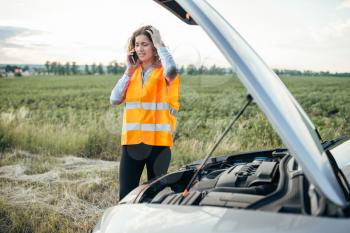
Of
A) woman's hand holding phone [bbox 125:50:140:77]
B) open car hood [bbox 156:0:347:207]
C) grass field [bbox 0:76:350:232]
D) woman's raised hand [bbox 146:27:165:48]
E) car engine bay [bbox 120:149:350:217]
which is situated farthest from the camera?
grass field [bbox 0:76:350:232]

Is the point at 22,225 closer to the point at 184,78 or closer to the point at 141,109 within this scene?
the point at 141,109

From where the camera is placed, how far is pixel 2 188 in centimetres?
559

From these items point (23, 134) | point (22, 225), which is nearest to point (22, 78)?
point (23, 134)

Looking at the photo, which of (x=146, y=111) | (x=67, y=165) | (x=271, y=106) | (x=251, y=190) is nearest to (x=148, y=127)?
(x=146, y=111)

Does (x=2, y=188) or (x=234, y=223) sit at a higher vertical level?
(x=234, y=223)

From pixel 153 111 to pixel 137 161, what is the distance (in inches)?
15.2

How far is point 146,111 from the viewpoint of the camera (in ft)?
10.4

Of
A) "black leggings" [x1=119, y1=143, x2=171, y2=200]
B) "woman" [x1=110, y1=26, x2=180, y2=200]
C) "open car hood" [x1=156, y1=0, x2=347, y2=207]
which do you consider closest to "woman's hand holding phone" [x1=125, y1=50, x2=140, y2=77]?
"woman" [x1=110, y1=26, x2=180, y2=200]

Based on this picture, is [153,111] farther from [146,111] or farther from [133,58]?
[133,58]

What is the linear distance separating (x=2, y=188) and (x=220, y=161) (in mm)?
3924

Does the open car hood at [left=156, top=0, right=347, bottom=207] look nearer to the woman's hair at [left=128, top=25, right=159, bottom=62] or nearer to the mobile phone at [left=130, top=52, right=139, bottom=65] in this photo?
the woman's hair at [left=128, top=25, right=159, bottom=62]

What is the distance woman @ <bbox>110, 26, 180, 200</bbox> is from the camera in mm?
3166

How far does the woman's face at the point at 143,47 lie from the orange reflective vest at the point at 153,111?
0.13 metres

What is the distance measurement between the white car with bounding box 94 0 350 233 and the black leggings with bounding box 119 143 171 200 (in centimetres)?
117
